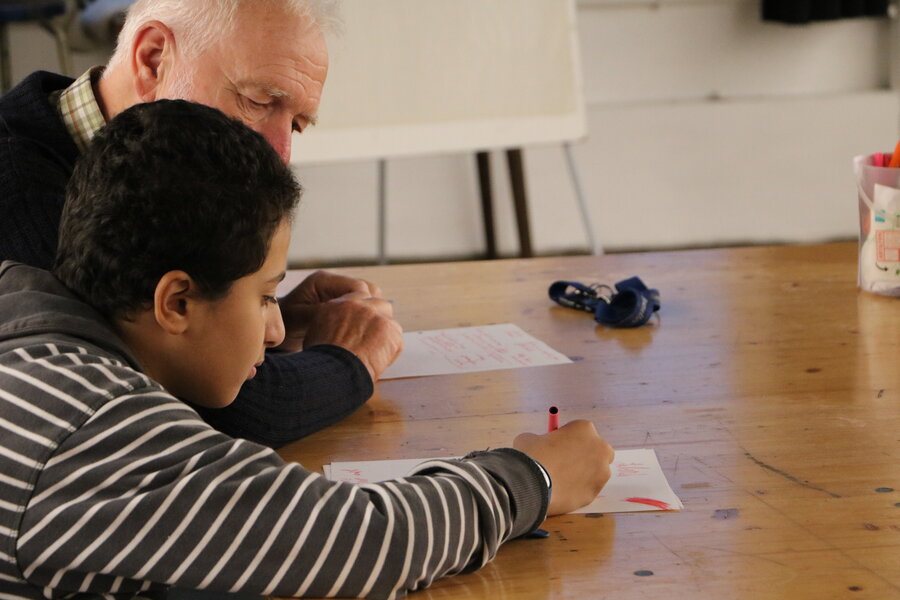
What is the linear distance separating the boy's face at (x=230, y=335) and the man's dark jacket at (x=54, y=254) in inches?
7.4

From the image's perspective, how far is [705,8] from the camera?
3.95m

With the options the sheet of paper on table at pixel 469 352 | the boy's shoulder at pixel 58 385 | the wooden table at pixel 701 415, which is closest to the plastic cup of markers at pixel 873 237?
the wooden table at pixel 701 415

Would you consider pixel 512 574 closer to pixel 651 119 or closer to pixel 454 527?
pixel 454 527

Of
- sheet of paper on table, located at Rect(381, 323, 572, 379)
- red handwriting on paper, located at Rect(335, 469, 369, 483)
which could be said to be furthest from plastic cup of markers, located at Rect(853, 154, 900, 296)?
red handwriting on paper, located at Rect(335, 469, 369, 483)

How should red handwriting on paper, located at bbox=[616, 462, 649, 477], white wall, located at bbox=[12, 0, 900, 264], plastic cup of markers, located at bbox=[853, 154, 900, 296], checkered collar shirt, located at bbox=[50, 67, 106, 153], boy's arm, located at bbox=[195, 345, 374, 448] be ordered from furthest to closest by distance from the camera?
white wall, located at bbox=[12, 0, 900, 264] → plastic cup of markers, located at bbox=[853, 154, 900, 296] → checkered collar shirt, located at bbox=[50, 67, 106, 153] → boy's arm, located at bbox=[195, 345, 374, 448] → red handwriting on paper, located at bbox=[616, 462, 649, 477]

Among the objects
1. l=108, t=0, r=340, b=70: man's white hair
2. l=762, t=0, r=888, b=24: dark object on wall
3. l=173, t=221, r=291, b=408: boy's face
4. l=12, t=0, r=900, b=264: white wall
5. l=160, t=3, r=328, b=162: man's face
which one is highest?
l=108, t=0, r=340, b=70: man's white hair

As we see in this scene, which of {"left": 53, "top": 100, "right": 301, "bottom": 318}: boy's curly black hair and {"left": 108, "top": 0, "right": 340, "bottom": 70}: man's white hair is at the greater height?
{"left": 108, "top": 0, "right": 340, "bottom": 70}: man's white hair

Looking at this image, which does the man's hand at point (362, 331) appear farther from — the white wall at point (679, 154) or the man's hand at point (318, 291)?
the white wall at point (679, 154)

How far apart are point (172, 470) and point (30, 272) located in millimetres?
237

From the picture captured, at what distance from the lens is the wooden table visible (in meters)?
0.79

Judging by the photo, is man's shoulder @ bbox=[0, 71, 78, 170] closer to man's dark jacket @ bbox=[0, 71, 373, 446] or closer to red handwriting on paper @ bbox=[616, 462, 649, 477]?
man's dark jacket @ bbox=[0, 71, 373, 446]

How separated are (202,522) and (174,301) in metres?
0.19

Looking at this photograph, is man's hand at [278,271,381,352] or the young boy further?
man's hand at [278,271,381,352]

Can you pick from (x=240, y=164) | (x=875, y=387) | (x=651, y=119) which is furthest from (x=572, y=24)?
(x=240, y=164)
